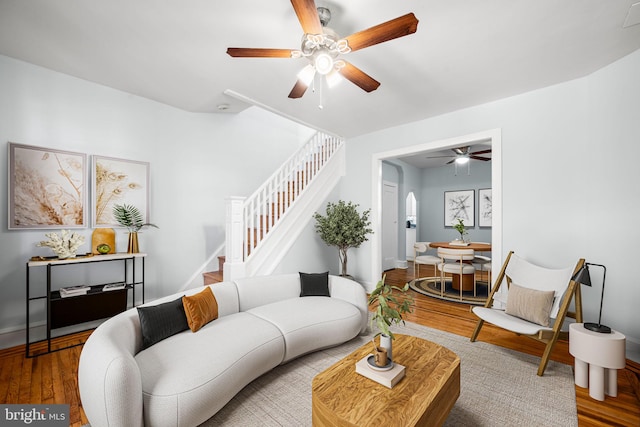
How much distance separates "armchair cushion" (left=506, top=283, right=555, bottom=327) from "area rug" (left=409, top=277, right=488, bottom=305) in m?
1.54

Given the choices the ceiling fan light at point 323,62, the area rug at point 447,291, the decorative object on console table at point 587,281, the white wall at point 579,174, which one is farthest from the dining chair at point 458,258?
the ceiling fan light at point 323,62

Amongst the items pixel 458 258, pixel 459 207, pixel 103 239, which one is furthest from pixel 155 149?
pixel 459 207

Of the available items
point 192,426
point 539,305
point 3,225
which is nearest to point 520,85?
point 539,305

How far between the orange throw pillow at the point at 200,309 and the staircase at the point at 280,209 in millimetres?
1067

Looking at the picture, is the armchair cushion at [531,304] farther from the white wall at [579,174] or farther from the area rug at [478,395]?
the white wall at [579,174]

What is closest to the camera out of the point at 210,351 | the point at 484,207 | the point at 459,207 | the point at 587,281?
the point at 210,351

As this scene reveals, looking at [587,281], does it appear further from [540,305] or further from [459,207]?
[459,207]

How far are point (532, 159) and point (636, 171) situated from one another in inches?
34.1

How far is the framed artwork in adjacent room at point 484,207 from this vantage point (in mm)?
7079

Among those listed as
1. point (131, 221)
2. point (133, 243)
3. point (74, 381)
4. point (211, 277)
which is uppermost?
point (131, 221)

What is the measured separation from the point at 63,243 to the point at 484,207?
8.10 metres

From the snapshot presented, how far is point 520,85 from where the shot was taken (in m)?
3.13

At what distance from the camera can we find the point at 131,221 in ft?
11.2

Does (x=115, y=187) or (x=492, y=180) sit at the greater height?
(x=492, y=180)
